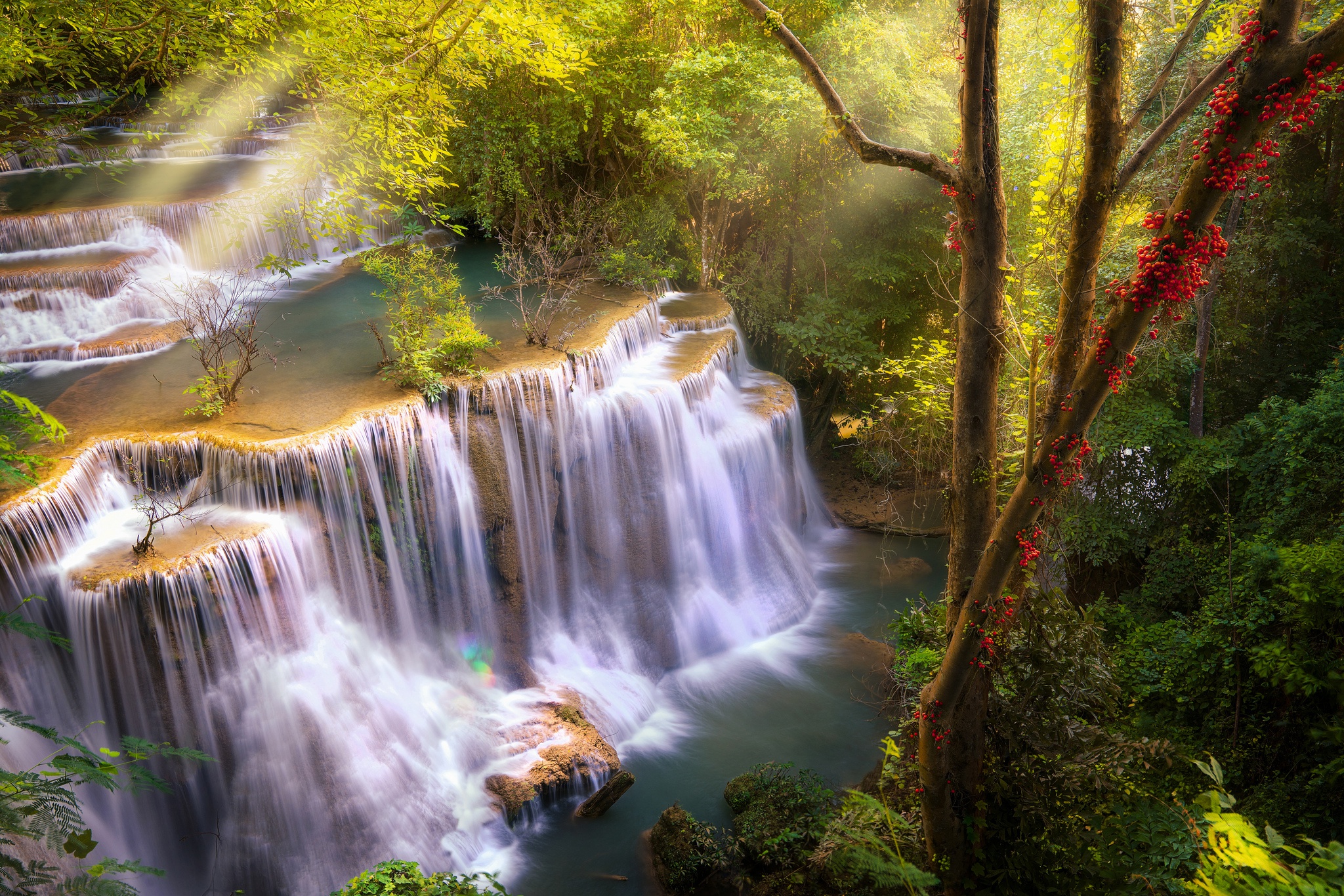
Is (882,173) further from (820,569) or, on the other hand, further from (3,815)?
(3,815)

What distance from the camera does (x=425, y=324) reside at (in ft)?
35.2

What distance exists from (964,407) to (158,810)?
8.69 metres

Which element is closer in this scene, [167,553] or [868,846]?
[868,846]

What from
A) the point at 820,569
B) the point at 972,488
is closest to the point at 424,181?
the point at 972,488

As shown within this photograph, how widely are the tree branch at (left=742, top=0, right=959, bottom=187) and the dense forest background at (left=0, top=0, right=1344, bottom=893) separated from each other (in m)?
0.80

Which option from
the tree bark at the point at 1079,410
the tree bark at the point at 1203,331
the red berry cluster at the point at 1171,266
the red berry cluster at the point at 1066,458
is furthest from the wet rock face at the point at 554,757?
the tree bark at the point at 1203,331

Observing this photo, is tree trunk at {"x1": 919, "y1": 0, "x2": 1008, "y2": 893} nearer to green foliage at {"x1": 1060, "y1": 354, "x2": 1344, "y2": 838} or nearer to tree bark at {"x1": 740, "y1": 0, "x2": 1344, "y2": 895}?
tree bark at {"x1": 740, "y1": 0, "x2": 1344, "y2": 895}

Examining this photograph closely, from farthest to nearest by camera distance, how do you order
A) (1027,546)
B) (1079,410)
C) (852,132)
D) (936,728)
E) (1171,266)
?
(936,728) → (852,132) → (1027,546) → (1079,410) → (1171,266)

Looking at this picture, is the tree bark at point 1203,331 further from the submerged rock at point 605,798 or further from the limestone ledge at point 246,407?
the submerged rock at point 605,798

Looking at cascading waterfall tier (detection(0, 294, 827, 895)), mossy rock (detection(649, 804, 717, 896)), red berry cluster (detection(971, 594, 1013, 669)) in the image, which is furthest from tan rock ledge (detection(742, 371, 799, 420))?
red berry cluster (detection(971, 594, 1013, 669))

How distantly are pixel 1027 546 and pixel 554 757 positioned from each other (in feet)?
20.8

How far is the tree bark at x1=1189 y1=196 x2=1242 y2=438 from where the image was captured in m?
10.6

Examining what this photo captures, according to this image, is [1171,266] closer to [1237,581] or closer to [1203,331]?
[1237,581]

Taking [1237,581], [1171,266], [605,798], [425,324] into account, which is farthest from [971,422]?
[425,324]
